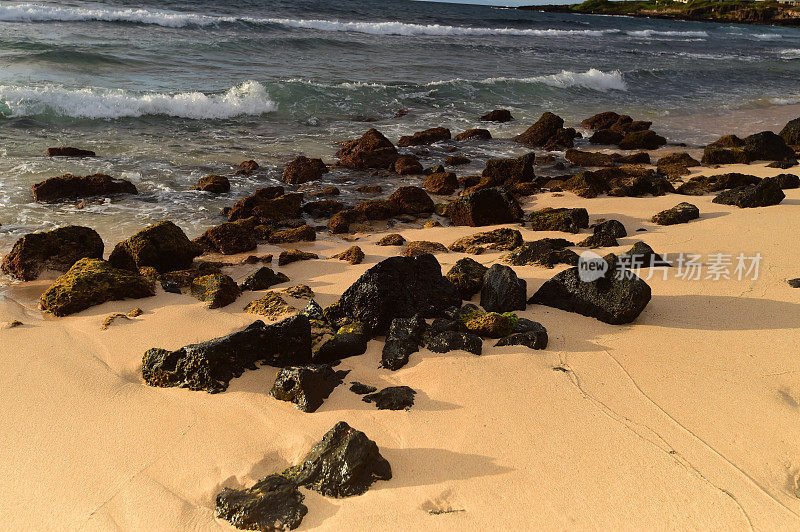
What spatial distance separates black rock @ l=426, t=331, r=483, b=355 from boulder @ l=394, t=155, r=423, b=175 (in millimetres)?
6867

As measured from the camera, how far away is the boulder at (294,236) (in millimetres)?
7340

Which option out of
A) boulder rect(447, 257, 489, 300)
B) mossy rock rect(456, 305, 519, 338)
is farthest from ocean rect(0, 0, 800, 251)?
mossy rock rect(456, 305, 519, 338)

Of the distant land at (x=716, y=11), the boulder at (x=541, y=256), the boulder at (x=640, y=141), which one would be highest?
the distant land at (x=716, y=11)

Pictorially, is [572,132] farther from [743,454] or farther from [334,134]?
[743,454]

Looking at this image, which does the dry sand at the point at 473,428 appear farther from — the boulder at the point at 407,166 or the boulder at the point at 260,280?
the boulder at the point at 407,166

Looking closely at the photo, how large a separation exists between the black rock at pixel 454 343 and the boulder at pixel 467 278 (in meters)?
0.91

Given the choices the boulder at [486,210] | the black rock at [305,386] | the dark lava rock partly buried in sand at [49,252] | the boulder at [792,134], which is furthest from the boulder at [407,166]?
the boulder at [792,134]

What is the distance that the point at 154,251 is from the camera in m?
6.06

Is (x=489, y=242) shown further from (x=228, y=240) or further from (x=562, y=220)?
(x=228, y=240)

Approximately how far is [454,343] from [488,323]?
0.37 meters

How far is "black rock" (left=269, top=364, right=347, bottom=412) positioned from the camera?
345 cm

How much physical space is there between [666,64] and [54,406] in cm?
3376

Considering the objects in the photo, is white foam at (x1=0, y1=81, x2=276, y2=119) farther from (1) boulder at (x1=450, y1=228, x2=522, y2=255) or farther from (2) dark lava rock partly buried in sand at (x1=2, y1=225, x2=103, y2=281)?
(1) boulder at (x1=450, y1=228, x2=522, y2=255)

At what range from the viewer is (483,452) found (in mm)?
3004
